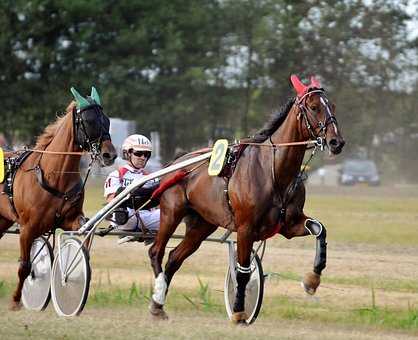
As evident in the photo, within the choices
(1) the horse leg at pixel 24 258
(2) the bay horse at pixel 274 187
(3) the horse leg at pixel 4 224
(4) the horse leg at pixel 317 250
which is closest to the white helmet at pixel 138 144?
(2) the bay horse at pixel 274 187

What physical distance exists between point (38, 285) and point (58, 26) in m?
34.7

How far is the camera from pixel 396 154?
53625 mm

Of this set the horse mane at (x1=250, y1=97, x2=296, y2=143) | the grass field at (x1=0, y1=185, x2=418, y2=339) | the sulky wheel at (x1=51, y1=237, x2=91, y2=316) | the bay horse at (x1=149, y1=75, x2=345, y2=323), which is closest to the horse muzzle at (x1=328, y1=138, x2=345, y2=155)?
the bay horse at (x1=149, y1=75, x2=345, y2=323)

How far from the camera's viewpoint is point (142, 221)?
10445 mm

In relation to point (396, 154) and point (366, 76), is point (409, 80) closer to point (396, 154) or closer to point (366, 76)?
point (366, 76)

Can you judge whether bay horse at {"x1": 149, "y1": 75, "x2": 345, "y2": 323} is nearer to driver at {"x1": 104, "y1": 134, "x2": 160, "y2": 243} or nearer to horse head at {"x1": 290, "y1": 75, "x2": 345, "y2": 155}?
horse head at {"x1": 290, "y1": 75, "x2": 345, "y2": 155}

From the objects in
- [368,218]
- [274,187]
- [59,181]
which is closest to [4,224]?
[59,181]

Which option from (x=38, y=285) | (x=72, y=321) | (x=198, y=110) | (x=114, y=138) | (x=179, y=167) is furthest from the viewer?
(x=198, y=110)

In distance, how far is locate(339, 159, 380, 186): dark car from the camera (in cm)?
4722

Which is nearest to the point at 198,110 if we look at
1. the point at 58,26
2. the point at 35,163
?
the point at 58,26

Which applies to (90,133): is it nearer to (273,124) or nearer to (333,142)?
(273,124)

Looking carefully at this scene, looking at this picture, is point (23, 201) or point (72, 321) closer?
point (72, 321)

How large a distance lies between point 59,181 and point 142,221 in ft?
2.66

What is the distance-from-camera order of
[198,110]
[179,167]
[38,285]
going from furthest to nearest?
[198,110] → [38,285] → [179,167]
